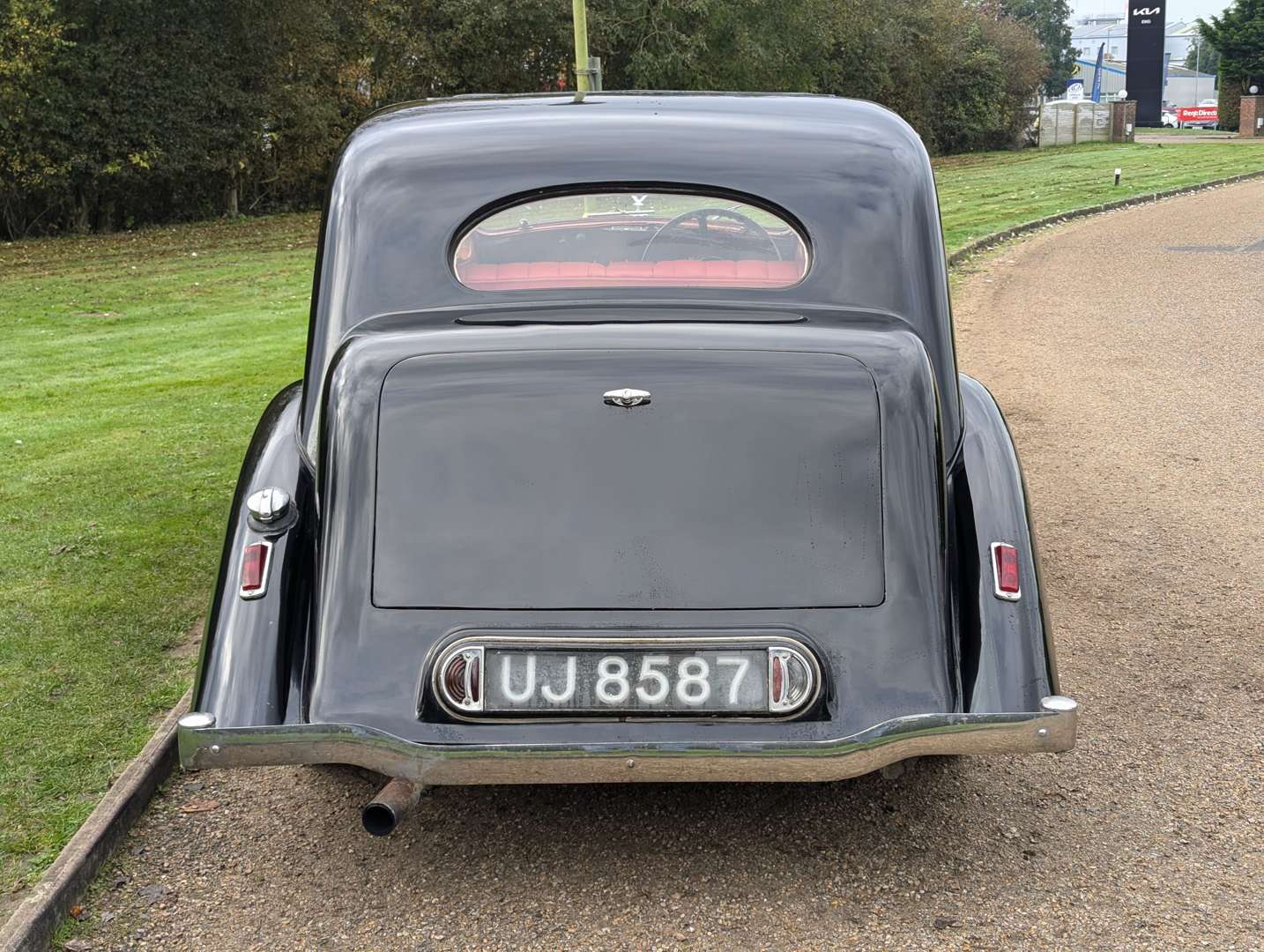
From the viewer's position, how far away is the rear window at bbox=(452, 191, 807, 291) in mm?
4199

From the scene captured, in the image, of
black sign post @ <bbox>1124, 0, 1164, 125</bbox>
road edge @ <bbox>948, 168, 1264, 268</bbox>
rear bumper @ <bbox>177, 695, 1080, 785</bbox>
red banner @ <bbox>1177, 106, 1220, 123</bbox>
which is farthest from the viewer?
red banner @ <bbox>1177, 106, 1220, 123</bbox>

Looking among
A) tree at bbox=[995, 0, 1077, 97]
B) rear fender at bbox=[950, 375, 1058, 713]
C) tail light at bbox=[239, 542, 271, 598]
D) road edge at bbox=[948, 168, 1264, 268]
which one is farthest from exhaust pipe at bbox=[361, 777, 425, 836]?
tree at bbox=[995, 0, 1077, 97]

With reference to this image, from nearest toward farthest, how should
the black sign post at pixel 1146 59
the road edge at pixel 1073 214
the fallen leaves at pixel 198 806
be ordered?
the fallen leaves at pixel 198 806 → the road edge at pixel 1073 214 → the black sign post at pixel 1146 59

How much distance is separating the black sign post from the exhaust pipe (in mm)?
61516

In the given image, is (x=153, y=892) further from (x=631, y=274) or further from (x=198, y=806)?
(x=631, y=274)

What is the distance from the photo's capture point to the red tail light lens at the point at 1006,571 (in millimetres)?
3629

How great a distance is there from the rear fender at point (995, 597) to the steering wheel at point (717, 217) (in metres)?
0.84

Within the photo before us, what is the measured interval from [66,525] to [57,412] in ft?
11.5

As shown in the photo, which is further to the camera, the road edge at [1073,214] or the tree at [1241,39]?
the tree at [1241,39]

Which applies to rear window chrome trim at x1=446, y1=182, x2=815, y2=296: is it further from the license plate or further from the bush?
the bush

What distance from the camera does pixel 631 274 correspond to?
4207 mm

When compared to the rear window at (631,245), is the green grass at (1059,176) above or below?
below

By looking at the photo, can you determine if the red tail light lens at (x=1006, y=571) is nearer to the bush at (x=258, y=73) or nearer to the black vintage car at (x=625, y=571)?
the black vintage car at (x=625, y=571)

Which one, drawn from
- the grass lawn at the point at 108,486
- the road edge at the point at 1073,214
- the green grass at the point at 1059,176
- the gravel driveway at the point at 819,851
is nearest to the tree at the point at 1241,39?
the green grass at the point at 1059,176
